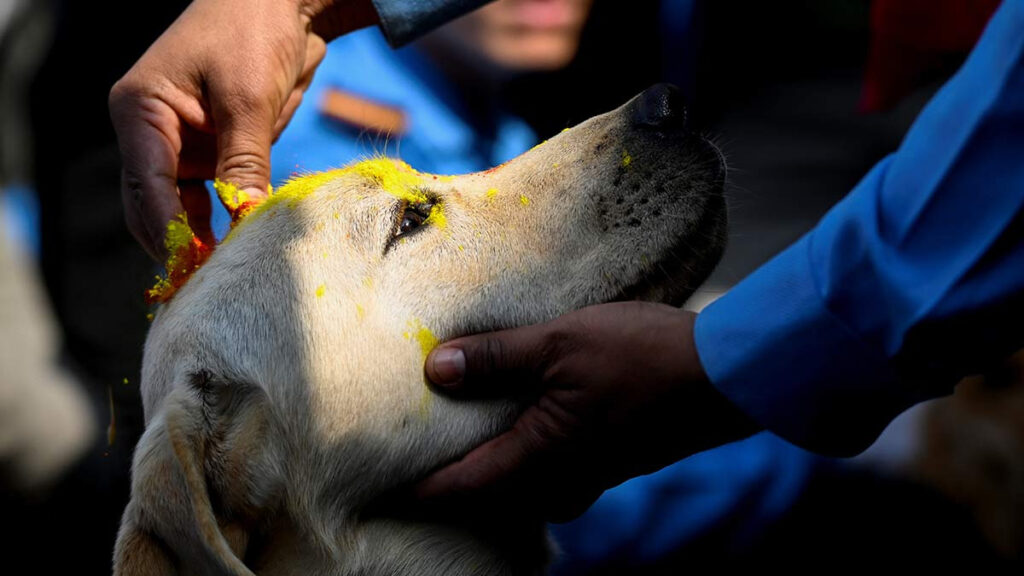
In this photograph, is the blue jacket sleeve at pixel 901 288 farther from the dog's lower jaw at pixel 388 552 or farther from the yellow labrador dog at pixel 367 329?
the dog's lower jaw at pixel 388 552

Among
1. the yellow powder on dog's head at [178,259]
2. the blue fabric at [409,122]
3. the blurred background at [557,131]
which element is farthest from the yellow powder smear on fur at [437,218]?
the blue fabric at [409,122]

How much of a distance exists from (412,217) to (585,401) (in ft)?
2.14

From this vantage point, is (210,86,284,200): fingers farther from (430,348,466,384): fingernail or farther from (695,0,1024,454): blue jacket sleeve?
(695,0,1024,454): blue jacket sleeve

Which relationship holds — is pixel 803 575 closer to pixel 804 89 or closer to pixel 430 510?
pixel 430 510

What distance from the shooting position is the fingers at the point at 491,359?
1769 mm

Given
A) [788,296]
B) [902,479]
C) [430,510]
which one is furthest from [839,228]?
[902,479]

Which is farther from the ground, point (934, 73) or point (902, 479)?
point (934, 73)

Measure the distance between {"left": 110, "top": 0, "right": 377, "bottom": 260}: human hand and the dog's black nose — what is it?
105 centimetres

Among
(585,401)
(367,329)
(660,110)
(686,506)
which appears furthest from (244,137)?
(686,506)

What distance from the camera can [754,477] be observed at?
347 centimetres

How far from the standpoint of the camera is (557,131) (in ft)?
14.2

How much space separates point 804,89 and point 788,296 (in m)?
3.99

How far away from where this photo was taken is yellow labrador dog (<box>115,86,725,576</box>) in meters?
1.80

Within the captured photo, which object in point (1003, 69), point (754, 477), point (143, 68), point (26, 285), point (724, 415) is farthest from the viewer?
point (26, 285)
